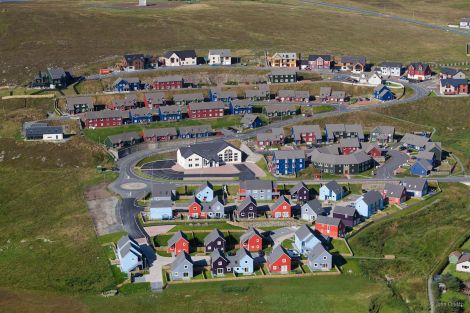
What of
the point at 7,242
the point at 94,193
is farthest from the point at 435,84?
the point at 7,242

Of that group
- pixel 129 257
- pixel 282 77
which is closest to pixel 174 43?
pixel 282 77

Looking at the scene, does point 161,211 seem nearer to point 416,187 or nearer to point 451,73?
point 416,187

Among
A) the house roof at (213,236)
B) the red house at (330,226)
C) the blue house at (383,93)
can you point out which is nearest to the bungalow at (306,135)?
the blue house at (383,93)

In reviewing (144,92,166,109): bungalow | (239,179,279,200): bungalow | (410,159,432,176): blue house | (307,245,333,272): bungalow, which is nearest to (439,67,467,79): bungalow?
(410,159,432,176): blue house

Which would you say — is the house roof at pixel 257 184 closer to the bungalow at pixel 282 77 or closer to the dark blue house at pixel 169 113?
the dark blue house at pixel 169 113

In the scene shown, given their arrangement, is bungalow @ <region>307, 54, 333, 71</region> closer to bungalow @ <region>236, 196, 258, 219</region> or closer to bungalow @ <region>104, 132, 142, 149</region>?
bungalow @ <region>104, 132, 142, 149</region>

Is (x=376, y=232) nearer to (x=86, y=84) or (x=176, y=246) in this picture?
(x=176, y=246)
